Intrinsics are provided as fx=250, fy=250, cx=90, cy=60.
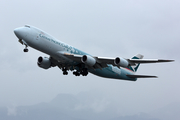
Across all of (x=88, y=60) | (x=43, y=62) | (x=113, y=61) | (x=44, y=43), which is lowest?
(x=113, y=61)

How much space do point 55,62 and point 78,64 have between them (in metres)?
4.06

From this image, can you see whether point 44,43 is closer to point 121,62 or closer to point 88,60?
point 88,60

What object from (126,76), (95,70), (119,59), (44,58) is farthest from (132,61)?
(44,58)

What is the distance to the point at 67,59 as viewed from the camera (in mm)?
36406

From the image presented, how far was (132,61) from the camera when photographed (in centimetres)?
3562

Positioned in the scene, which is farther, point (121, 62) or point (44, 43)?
point (121, 62)

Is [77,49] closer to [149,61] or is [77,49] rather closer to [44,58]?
[44,58]

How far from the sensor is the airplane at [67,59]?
108ft

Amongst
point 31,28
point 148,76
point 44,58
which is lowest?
point 148,76

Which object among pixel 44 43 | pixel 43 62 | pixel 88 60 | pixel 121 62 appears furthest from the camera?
pixel 43 62

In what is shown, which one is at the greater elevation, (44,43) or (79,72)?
(44,43)

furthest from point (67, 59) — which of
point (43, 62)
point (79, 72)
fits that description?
point (43, 62)

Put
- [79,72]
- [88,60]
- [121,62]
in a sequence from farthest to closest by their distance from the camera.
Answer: [79,72]
[88,60]
[121,62]

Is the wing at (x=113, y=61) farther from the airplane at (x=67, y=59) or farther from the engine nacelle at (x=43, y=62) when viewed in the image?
the engine nacelle at (x=43, y=62)
